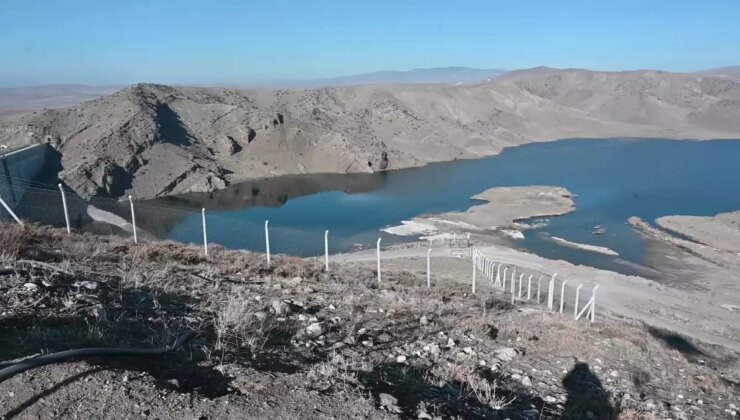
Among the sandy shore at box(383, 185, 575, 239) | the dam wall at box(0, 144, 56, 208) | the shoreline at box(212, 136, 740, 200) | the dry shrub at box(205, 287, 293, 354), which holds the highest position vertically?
the dry shrub at box(205, 287, 293, 354)

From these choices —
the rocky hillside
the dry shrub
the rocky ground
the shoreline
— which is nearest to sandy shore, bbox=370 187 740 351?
the rocky ground

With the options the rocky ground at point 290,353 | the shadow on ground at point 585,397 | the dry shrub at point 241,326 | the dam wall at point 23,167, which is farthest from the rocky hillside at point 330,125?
the shadow on ground at point 585,397

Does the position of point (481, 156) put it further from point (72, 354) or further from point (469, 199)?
point (72, 354)

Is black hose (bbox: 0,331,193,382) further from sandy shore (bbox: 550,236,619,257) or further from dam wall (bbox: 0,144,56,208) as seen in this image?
sandy shore (bbox: 550,236,619,257)

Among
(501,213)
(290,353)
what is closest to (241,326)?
(290,353)

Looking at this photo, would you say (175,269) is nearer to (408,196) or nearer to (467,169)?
(408,196)

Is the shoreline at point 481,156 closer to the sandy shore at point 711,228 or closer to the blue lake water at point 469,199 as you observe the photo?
the blue lake water at point 469,199

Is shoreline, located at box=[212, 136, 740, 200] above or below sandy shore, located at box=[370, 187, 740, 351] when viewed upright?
above
